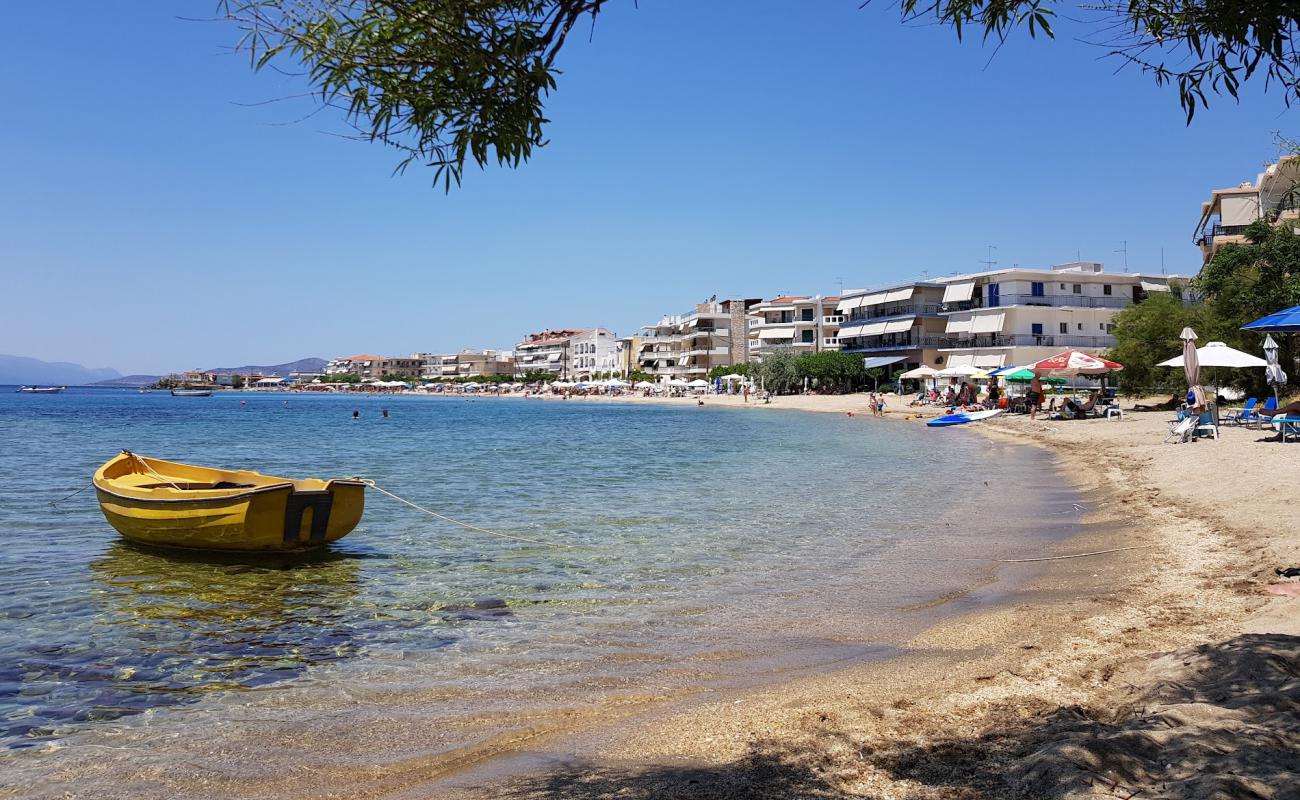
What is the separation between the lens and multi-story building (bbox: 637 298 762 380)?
111 m

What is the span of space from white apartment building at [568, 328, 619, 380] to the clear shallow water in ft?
420

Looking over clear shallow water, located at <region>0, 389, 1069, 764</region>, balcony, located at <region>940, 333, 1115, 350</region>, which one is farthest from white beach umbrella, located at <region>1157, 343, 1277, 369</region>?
balcony, located at <region>940, 333, 1115, 350</region>

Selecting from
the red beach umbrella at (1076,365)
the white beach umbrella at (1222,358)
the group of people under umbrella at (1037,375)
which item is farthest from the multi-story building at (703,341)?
the white beach umbrella at (1222,358)

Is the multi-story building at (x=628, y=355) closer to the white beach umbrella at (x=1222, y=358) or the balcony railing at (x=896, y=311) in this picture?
the balcony railing at (x=896, y=311)

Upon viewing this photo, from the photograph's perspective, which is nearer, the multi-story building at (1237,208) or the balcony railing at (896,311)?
the multi-story building at (1237,208)

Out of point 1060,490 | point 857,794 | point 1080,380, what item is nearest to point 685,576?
point 857,794

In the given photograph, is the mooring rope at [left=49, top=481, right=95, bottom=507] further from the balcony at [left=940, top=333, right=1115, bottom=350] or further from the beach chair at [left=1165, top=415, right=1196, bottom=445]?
the balcony at [left=940, top=333, right=1115, bottom=350]

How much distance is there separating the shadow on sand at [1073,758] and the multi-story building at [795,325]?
82.4 m

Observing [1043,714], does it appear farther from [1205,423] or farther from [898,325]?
[898,325]

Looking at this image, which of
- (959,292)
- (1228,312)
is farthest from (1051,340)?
(1228,312)

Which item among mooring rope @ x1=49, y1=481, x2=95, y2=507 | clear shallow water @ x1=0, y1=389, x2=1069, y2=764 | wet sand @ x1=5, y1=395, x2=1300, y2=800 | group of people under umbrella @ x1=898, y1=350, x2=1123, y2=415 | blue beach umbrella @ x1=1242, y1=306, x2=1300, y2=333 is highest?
blue beach umbrella @ x1=1242, y1=306, x2=1300, y2=333

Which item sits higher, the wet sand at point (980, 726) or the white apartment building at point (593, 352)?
the white apartment building at point (593, 352)

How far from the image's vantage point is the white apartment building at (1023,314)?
2494 inches

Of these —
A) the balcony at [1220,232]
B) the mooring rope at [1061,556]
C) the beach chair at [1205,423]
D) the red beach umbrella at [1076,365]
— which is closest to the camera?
the mooring rope at [1061,556]
